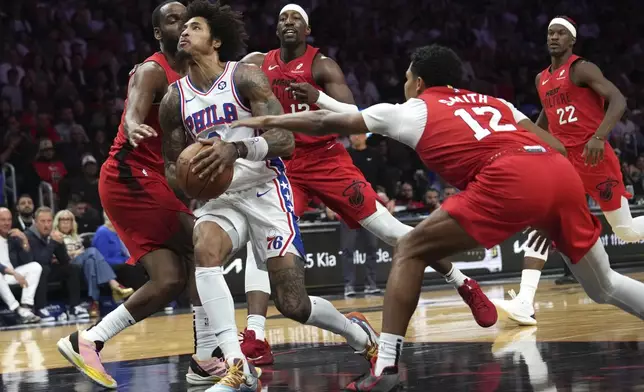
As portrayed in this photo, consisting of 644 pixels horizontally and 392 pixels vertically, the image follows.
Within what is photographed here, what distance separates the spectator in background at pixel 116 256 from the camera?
13.1 meters

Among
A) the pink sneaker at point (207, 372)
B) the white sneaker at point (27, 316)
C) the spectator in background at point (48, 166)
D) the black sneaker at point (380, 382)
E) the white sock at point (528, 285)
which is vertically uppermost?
the spectator in background at point (48, 166)

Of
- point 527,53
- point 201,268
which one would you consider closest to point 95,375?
point 201,268

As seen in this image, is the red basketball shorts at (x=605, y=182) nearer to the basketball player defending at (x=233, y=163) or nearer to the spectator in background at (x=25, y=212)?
the basketball player defending at (x=233, y=163)

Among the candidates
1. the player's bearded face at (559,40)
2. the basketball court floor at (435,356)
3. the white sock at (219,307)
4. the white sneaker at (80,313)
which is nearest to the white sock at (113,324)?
the basketball court floor at (435,356)

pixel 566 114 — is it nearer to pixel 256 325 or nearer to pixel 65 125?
pixel 256 325

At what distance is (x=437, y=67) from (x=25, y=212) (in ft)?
28.5

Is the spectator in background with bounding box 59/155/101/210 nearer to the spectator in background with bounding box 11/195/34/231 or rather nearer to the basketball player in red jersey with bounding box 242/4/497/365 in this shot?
the spectator in background with bounding box 11/195/34/231

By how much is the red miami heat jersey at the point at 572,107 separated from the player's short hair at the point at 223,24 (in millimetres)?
3837

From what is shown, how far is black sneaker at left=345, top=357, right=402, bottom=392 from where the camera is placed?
17.3 feet

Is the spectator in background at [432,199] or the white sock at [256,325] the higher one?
the spectator in background at [432,199]

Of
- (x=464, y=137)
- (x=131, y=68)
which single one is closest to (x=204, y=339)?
(x=464, y=137)

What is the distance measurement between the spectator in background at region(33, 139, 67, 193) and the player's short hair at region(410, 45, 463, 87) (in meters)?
9.63

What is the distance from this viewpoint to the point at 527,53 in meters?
21.8

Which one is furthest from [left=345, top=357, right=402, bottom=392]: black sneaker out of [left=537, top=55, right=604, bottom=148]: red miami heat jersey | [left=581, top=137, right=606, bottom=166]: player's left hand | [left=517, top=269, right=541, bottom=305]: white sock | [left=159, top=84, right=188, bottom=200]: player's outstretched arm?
[left=537, top=55, right=604, bottom=148]: red miami heat jersey
